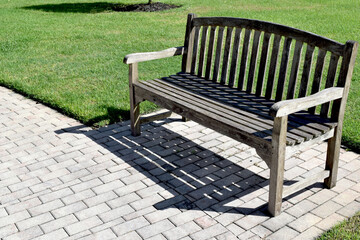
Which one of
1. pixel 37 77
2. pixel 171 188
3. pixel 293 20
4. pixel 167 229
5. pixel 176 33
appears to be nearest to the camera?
pixel 167 229

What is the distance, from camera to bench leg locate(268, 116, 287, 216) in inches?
147

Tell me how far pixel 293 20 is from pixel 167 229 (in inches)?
401

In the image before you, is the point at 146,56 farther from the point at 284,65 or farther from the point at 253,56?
the point at 284,65

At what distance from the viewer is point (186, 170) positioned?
486 centimetres

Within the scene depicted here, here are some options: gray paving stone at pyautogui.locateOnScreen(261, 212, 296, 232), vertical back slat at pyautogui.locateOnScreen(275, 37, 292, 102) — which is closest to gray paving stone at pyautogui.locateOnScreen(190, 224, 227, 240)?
gray paving stone at pyautogui.locateOnScreen(261, 212, 296, 232)

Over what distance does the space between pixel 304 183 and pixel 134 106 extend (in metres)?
2.28

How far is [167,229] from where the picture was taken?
3.88m

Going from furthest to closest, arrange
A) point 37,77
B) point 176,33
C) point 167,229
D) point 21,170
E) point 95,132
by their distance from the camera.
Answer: point 176,33
point 37,77
point 95,132
point 21,170
point 167,229

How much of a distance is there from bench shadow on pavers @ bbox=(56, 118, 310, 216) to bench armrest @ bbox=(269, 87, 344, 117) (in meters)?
0.96

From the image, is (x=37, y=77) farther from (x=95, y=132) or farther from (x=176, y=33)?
(x=176, y=33)

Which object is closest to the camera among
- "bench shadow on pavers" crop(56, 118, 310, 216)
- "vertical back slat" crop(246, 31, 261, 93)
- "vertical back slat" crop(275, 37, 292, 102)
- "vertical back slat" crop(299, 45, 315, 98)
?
"bench shadow on pavers" crop(56, 118, 310, 216)

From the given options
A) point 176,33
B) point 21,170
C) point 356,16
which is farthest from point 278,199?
point 356,16

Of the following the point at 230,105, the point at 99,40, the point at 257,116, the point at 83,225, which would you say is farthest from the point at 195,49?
the point at 99,40

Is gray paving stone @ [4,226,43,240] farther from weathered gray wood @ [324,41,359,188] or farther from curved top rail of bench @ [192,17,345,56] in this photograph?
curved top rail of bench @ [192,17,345,56]
